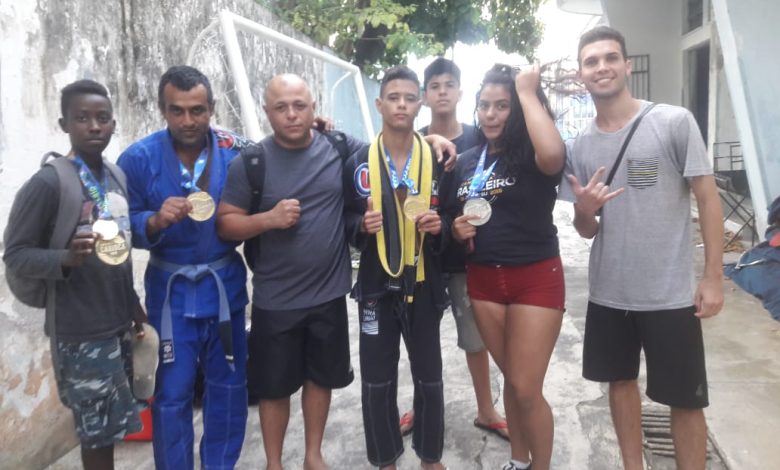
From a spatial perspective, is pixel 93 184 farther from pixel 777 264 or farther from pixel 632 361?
pixel 777 264

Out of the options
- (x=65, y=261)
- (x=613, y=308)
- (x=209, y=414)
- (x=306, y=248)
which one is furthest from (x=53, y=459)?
(x=613, y=308)

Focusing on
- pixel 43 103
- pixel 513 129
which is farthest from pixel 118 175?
pixel 513 129

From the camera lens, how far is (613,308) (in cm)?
253

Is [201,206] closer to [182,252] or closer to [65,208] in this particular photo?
[182,252]

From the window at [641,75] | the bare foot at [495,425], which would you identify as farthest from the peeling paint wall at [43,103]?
the window at [641,75]

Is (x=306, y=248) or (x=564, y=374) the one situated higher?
(x=306, y=248)

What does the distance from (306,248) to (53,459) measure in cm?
182

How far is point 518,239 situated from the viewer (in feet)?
8.38

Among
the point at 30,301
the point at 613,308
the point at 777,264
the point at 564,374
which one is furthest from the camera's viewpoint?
the point at 564,374

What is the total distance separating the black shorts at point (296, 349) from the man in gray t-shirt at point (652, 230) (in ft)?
3.77

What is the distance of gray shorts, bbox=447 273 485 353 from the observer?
10.7 feet

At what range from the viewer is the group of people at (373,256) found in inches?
92.4

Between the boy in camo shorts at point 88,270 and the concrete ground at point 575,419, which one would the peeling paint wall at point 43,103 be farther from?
the boy in camo shorts at point 88,270

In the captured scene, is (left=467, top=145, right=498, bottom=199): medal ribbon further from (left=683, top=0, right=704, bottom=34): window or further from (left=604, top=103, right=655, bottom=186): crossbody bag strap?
(left=683, top=0, right=704, bottom=34): window
